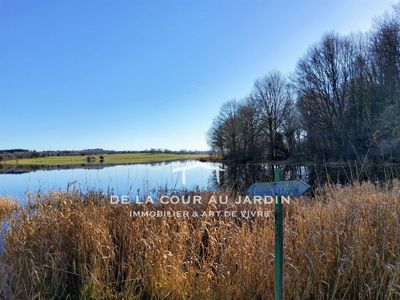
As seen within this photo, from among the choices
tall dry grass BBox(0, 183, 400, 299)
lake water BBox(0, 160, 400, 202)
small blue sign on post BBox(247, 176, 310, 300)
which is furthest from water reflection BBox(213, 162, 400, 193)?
tall dry grass BBox(0, 183, 400, 299)

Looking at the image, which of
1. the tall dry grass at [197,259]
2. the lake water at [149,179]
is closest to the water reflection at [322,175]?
the lake water at [149,179]

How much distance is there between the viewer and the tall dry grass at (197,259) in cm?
256

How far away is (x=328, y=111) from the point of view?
3150cm

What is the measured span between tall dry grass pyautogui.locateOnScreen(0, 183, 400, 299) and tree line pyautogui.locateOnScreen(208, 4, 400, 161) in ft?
21.4

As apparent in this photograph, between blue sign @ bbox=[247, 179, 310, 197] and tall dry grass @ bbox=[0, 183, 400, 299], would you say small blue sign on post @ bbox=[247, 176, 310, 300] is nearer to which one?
blue sign @ bbox=[247, 179, 310, 197]

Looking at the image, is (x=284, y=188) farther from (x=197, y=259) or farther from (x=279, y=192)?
(x=197, y=259)

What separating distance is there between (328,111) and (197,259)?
104 feet

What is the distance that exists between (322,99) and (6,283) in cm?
3325

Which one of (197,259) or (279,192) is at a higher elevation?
(279,192)

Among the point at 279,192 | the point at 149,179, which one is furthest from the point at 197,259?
the point at 149,179

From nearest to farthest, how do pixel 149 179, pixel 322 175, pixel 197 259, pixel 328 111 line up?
1. pixel 197 259
2. pixel 149 179
3. pixel 322 175
4. pixel 328 111

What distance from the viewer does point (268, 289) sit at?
2.58m

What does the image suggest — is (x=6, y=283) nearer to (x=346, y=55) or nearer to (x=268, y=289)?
(x=268, y=289)

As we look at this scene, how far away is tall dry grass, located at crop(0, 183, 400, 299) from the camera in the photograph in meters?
2.56
